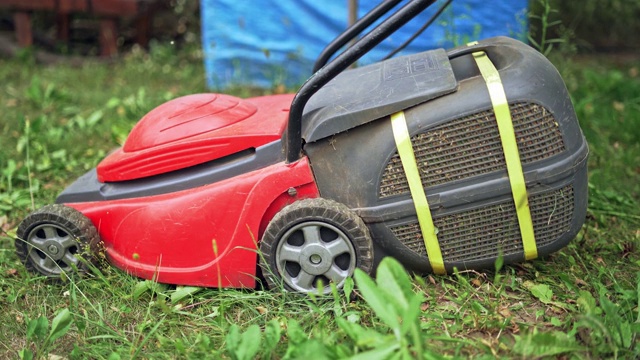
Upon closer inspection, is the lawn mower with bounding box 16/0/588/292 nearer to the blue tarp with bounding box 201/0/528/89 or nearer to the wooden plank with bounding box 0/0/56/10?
the blue tarp with bounding box 201/0/528/89

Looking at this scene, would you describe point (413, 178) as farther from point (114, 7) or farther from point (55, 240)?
point (114, 7)

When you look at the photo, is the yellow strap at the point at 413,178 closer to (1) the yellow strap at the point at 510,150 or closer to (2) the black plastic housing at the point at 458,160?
(2) the black plastic housing at the point at 458,160

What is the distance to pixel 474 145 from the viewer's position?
1.93 meters

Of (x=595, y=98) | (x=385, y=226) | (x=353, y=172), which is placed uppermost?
(x=353, y=172)

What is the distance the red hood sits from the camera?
7.08ft

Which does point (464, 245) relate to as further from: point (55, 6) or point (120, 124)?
point (55, 6)

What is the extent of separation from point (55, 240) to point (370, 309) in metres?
1.06

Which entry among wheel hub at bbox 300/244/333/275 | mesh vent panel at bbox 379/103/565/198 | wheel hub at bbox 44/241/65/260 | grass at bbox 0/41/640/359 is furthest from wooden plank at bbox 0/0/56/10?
mesh vent panel at bbox 379/103/565/198

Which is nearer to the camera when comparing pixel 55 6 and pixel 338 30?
pixel 338 30

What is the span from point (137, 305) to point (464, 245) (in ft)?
3.41

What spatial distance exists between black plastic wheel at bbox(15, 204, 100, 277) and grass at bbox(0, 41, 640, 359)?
0.18 feet

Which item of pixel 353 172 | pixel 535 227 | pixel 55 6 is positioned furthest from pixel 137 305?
pixel 55 6

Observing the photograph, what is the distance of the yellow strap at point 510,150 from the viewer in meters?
1.89

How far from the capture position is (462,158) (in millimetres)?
1947
